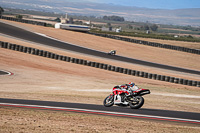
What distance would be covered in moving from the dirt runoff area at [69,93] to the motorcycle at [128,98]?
1.60m

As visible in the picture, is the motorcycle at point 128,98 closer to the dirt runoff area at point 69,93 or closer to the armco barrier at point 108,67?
the dirt runoff area at point 69,93

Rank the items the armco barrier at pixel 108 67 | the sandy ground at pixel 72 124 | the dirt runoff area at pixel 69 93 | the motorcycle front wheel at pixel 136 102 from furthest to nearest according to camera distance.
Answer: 1. the armco barrier at pixel 108 67
2. the motorcycle front wheel at pixel 136 102
3. the dirt runoff area at pixel 69 93
4. the sandy ground at pixel 72 124

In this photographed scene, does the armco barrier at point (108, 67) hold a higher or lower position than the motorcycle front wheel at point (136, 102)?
lower

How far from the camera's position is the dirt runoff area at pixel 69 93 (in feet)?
29.3

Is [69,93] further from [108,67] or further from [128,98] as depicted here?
[108,67]

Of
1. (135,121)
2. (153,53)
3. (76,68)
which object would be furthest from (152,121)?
(153,53)

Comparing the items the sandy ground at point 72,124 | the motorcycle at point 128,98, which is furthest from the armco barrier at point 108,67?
the sandy ground at point 72,124

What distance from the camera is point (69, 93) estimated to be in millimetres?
17281

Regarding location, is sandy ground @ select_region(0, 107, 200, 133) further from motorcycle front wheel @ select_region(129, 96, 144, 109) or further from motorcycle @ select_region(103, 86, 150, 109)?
motorcycle @ select_region(103, 86, 150, 109)

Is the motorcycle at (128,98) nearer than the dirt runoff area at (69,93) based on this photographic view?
No

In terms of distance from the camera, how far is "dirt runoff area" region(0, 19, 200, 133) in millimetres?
8945

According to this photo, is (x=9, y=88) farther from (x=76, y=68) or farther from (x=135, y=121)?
(x=76, y=68)

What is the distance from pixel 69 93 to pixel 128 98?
562cm

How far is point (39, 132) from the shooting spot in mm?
8000
